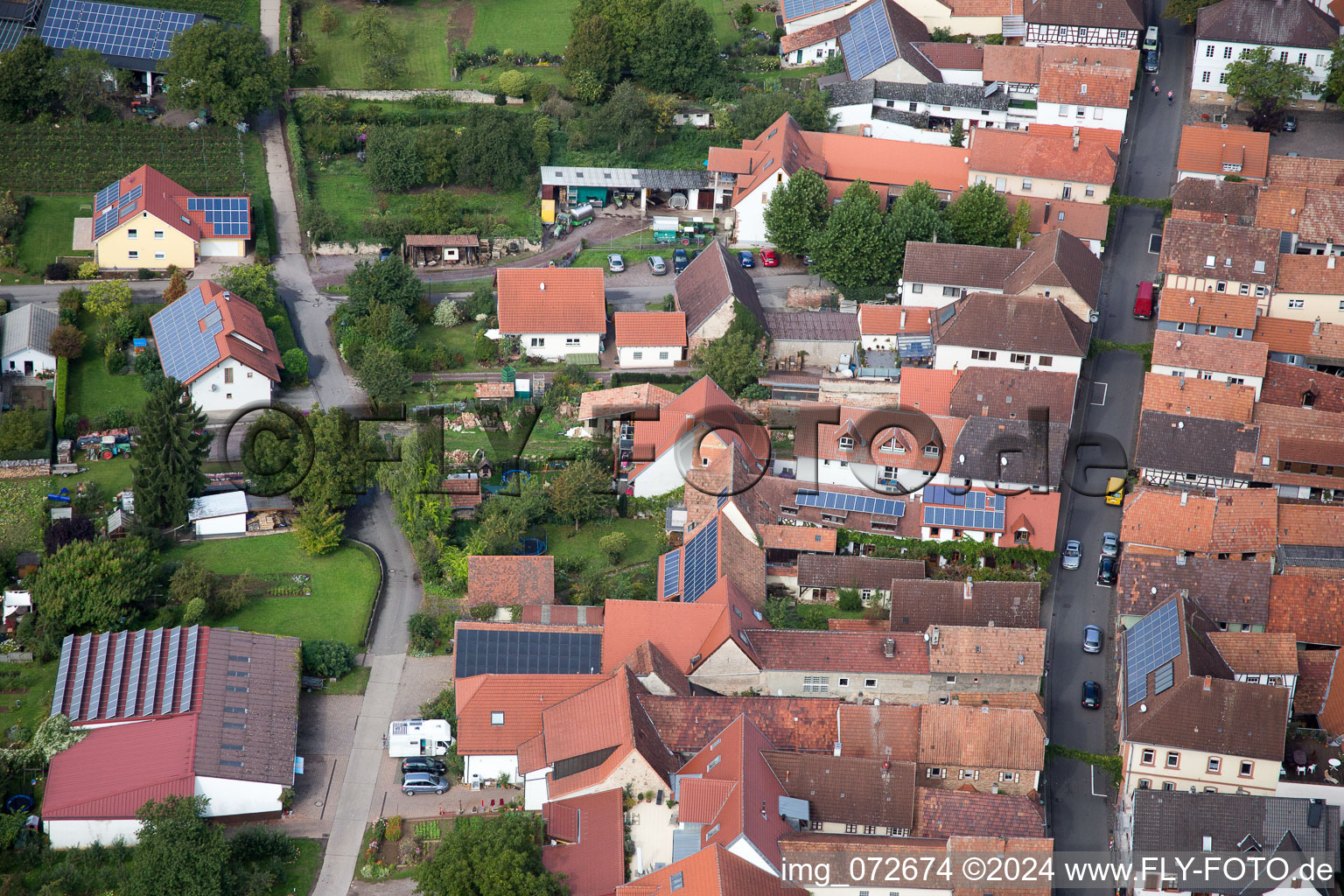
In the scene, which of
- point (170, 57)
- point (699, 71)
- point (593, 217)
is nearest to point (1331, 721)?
point (593, 217)

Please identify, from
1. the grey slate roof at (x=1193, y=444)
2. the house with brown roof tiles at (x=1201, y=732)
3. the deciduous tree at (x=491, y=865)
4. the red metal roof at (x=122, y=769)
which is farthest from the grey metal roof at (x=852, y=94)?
the deciduous tree at (x=491, y=865)

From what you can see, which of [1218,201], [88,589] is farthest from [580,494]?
[1218,201]

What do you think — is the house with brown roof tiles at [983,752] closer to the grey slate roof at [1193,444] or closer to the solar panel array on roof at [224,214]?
the grey slate roof at [1193,444]

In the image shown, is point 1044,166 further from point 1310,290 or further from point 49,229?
point 49,229

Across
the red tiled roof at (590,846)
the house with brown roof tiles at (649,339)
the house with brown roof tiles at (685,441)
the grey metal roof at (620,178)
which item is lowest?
the red tiled roof at (590,846)

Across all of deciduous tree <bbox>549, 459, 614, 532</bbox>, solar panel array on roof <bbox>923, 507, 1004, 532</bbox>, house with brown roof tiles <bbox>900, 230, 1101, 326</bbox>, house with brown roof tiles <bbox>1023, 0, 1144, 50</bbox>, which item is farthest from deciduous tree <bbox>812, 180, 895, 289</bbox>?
house with brown roof tiles <bbox>1023, 0, 1144, 50</bbox>

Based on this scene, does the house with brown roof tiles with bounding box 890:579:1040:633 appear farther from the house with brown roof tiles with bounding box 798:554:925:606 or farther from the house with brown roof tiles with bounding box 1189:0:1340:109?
the house with brown roof tiles with bounding box 1189:0:1340:109

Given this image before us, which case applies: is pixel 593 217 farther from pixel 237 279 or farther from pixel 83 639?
pixel 83 639
